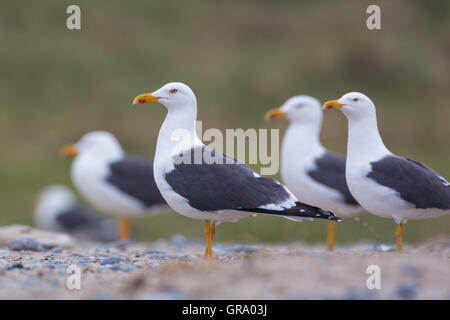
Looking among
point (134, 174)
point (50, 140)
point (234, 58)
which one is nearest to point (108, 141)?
point (134, 174)

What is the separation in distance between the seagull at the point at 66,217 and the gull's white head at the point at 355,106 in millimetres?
7302

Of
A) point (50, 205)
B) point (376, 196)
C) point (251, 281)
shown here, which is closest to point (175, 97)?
point (376, 196)

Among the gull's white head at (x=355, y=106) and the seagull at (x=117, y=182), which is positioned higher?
the gull's white head at (x=355, y=106)

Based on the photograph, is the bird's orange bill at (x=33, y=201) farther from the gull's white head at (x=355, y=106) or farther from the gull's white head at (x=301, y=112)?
the gull's white head at (x=355, y=106)

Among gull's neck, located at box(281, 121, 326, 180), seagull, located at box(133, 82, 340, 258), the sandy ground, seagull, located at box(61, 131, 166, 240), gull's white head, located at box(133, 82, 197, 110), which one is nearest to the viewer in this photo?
the sandy ground

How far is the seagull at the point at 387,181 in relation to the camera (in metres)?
6.59

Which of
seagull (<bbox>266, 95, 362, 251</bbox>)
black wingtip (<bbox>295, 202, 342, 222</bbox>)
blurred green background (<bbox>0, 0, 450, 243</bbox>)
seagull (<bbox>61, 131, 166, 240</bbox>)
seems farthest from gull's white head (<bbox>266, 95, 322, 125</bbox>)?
blurred green background (<bbox>0, 0, 450, 243</bbox>)

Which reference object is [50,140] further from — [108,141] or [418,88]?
[418,88]

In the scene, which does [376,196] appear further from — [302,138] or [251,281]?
[302,138]

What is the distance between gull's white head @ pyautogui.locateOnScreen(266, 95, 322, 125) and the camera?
979 cm

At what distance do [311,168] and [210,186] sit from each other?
308cm

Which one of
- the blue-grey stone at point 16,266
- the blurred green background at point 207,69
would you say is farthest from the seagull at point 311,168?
the blurred green background at point 207,69

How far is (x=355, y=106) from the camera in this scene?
716 cm

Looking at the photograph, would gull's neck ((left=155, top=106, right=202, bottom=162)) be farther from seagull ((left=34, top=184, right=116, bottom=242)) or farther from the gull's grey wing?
seagull ((left=34, top=184, right=116, bottom=242))
